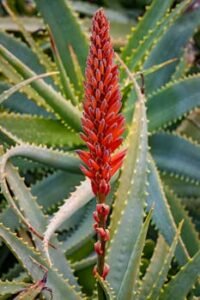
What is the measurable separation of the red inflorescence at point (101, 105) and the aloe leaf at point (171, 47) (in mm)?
774

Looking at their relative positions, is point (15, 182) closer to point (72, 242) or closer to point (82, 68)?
point (72, 242)

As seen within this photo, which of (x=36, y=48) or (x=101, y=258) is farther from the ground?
(x=36, y=48)

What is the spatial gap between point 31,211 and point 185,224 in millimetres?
338

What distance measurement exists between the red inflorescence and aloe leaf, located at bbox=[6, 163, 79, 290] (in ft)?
1.24

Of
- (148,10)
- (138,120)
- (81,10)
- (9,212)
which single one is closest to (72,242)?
(9,212)

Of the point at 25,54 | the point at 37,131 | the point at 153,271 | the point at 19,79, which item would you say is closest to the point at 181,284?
the point at 153,271

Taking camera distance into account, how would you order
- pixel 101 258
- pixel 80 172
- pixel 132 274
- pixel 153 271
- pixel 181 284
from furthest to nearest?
pixel 80 172 → pixel 153 271 → pixel 181 284 → pixel 132 274 → pixel 101 258

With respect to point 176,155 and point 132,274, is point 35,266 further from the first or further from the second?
point 176,155

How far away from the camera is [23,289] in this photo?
0.95 metres

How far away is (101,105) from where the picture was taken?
0.71 m

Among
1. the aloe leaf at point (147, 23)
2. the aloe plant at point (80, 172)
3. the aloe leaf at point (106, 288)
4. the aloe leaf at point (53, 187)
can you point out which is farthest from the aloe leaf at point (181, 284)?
the aloe leaf at point (147, 23)

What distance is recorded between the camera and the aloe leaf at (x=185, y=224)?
131 centimetres

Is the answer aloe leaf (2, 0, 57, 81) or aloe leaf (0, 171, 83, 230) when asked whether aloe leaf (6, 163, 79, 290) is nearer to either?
aloe leaf (0, 171, 83, 230)

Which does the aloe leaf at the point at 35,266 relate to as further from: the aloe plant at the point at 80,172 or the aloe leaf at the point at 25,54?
the aloe leaf at the point at 25,54
